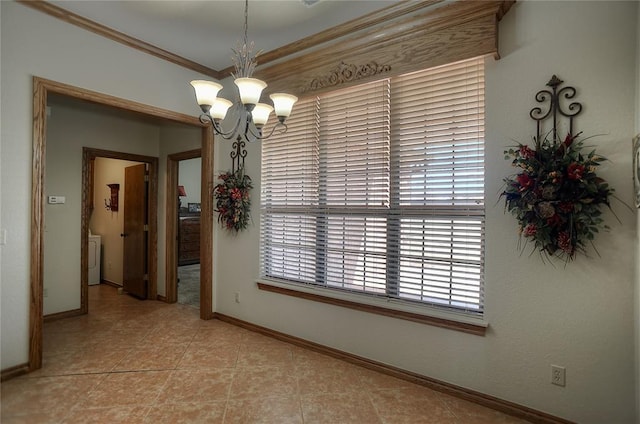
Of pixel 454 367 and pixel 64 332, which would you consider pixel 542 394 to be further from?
pixel 64 332

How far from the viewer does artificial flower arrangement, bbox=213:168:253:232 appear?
11.7 ft

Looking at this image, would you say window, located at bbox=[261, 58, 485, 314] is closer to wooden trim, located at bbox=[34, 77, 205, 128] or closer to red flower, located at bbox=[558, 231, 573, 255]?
red flower, located at bbox=[558, 231, 573, 255]

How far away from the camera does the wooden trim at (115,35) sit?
263 cm

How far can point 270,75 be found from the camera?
3354 mm

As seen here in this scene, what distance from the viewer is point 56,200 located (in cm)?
405

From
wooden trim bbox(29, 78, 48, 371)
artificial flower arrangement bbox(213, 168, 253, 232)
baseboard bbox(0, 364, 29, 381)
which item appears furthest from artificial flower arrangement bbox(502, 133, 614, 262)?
baseboard bbox(0, 364, 29, 381)

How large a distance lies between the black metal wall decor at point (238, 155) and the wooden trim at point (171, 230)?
127 cm

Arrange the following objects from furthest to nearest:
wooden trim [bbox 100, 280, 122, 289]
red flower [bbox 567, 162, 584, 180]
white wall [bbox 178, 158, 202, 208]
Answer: white wall [bbox 178, 158, 202, 208]
wooden trim [bbox 100, 280, 122, 289]
red flower [bbox 567, 162, 584, 180]

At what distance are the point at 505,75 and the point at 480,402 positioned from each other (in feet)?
7.51

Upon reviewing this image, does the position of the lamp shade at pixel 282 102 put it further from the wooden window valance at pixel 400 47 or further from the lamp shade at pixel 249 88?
the wooden window valance at pixel 400 47

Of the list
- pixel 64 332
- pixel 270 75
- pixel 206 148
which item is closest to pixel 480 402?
pixel 270 75

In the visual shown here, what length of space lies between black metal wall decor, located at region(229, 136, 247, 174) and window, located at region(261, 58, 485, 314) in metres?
0.39

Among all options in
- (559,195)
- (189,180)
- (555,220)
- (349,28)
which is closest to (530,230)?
(555,220)

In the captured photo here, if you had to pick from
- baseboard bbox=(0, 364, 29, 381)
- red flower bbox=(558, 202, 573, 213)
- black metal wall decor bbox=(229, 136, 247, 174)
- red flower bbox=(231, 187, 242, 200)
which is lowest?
baseboard bbox=(0, 364, 29, 381)
